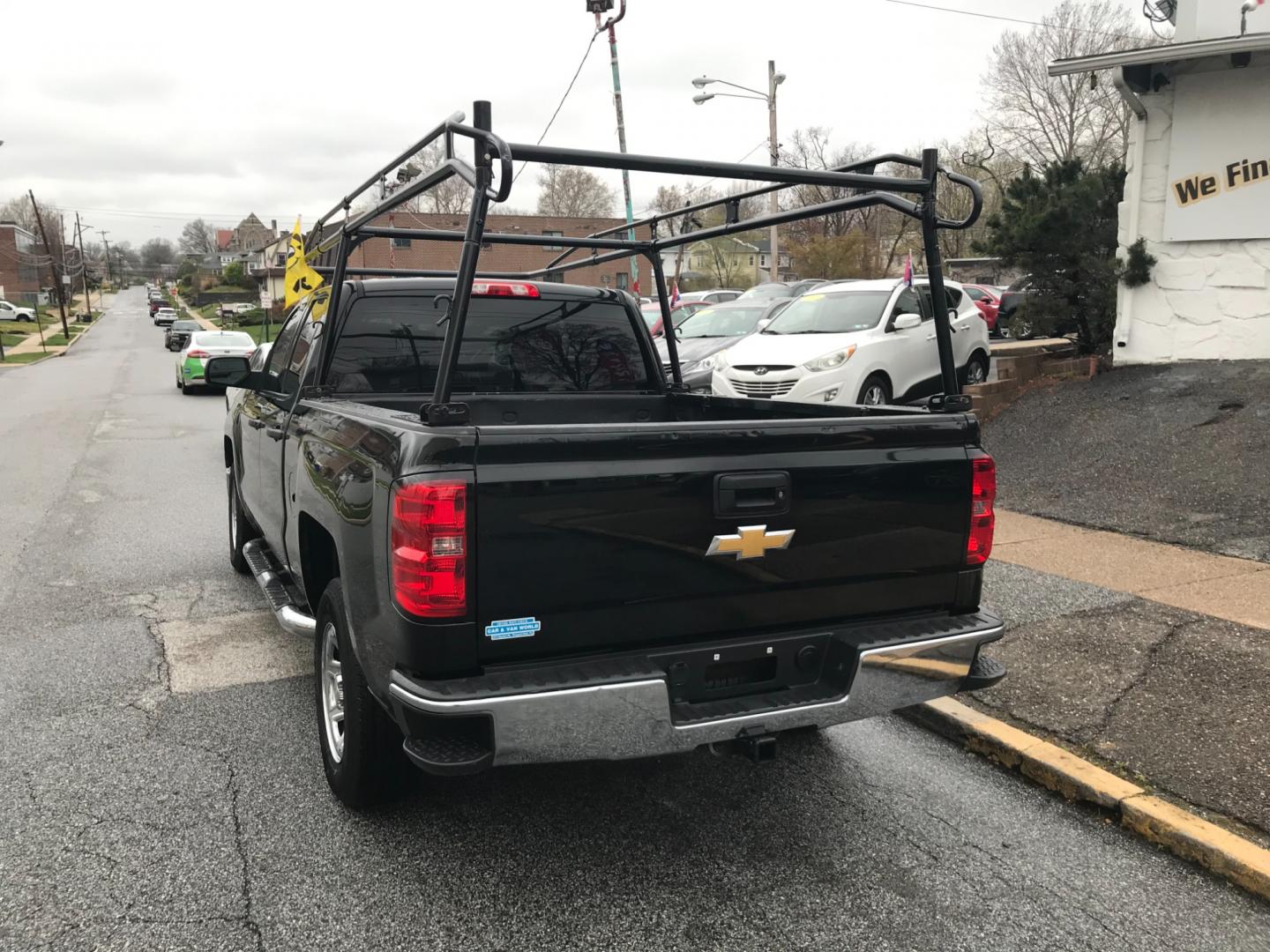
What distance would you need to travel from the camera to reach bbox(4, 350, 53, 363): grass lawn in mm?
37656

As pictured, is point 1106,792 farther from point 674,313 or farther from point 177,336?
point 177,336

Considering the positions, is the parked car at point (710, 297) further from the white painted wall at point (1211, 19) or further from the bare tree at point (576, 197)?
the white painted wall at point (1211, 19)

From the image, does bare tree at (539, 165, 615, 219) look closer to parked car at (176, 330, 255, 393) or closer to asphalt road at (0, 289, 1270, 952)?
parked car at (176, 330, 255, 393)

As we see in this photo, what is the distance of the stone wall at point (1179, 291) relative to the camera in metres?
10.1

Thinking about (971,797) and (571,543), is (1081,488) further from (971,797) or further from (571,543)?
(571,543)

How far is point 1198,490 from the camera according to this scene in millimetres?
7727

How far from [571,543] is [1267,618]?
171 inches

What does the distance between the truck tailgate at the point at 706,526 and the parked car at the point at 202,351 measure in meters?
19.4

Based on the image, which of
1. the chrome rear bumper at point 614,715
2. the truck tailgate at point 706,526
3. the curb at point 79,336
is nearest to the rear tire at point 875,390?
the truck tailgate at point 706,526

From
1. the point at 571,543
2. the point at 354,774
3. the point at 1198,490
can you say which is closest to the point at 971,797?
the point at 571,543

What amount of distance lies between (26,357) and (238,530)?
40672 mm

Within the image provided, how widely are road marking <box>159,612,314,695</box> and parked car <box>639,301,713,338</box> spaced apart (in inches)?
361

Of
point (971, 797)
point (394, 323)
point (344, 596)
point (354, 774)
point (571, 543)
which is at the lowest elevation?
point (971, 797)

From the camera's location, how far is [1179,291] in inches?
413
